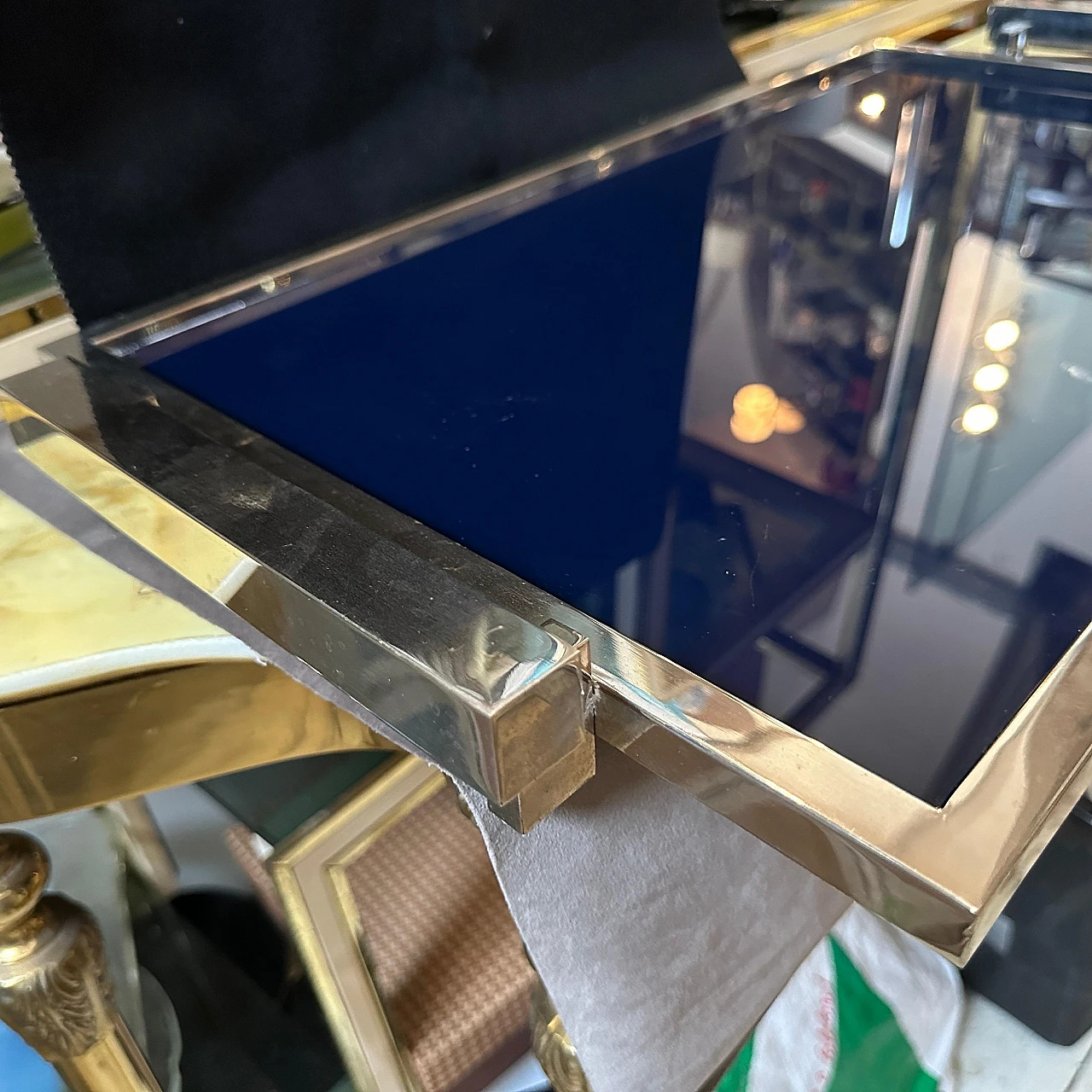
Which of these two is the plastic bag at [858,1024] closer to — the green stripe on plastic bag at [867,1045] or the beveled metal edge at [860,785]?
the green stripe on plastic bag at [867,1045]

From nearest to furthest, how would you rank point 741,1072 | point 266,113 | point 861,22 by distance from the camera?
1. point 266,113
2. point 741,1072
3. point 861,22

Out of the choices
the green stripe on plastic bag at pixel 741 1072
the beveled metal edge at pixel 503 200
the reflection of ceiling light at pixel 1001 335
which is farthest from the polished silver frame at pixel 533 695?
the green stripe on plastic bag at pixel 741 1072

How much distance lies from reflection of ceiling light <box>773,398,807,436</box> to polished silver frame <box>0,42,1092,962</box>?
153mm

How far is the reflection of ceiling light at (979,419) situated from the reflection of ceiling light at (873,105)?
41cm

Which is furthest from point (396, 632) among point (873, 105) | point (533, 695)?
point (873, 105)

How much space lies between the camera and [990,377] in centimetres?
46

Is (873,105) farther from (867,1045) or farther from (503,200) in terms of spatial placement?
(867,1045)

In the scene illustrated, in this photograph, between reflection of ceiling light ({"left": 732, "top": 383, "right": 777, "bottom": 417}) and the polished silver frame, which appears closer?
the polished silver frame

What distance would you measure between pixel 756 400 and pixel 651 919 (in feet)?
0.76

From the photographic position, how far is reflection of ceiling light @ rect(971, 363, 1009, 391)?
17.9 inches

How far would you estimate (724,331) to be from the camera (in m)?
0.51

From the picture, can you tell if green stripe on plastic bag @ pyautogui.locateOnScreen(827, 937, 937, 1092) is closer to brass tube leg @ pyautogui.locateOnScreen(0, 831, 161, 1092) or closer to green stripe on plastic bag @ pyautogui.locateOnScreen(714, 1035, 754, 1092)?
green stripe on plastic bag @ pyautogui.locateOnScreen(714, 1035, 754, 1092)

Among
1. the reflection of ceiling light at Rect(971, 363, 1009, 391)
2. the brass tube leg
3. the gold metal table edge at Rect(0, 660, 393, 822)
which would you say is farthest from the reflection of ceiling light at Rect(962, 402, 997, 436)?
the brass tube leg

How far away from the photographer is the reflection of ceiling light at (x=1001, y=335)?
19.0 inches
